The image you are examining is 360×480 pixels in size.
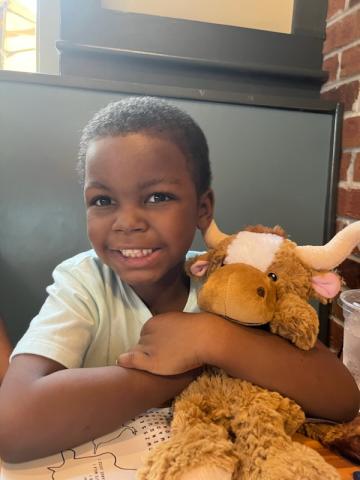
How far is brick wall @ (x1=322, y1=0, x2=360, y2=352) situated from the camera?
1160 millimetres

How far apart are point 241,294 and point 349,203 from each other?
80 cm

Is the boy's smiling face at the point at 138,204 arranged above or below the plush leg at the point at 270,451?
above

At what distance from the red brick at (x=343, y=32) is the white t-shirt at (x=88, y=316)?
2.85 feet

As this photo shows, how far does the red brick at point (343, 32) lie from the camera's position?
1163 mm

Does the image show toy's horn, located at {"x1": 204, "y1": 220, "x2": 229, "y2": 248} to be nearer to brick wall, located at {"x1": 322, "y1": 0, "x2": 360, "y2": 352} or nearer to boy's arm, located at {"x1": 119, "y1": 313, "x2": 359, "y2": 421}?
boy's arm, located at {"x1": 119, "y1": 313, "x2": 359, "y2": 421}

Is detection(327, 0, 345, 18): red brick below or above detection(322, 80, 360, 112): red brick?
above

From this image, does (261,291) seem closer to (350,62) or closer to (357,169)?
(357,169)

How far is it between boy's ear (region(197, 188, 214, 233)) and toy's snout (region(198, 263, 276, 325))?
188 millimetres

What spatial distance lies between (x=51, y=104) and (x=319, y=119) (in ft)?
2.46

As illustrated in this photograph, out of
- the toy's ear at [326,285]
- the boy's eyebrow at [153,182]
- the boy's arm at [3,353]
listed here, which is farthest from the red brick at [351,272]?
the boy's arm at [3,353]

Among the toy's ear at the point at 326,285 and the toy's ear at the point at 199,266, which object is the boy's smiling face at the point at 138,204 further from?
the toy's ear at the point at 326,285

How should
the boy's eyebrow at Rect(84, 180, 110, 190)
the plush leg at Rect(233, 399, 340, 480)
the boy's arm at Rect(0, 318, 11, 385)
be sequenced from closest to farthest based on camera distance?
the plush leg at Rect(233, 399, 340, 480)
the boy's eyebrow at Rect(84, 180, 110, 190)
the boy's arm at Rect(0, 318, 11, 385)

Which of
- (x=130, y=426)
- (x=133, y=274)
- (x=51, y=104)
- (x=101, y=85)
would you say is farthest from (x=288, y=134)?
(x=130, y=426)

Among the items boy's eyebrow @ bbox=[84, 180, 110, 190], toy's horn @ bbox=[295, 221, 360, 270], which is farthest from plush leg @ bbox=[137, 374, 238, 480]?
boy's eyebrow @ bbox=[84, 180, 110, 190]
